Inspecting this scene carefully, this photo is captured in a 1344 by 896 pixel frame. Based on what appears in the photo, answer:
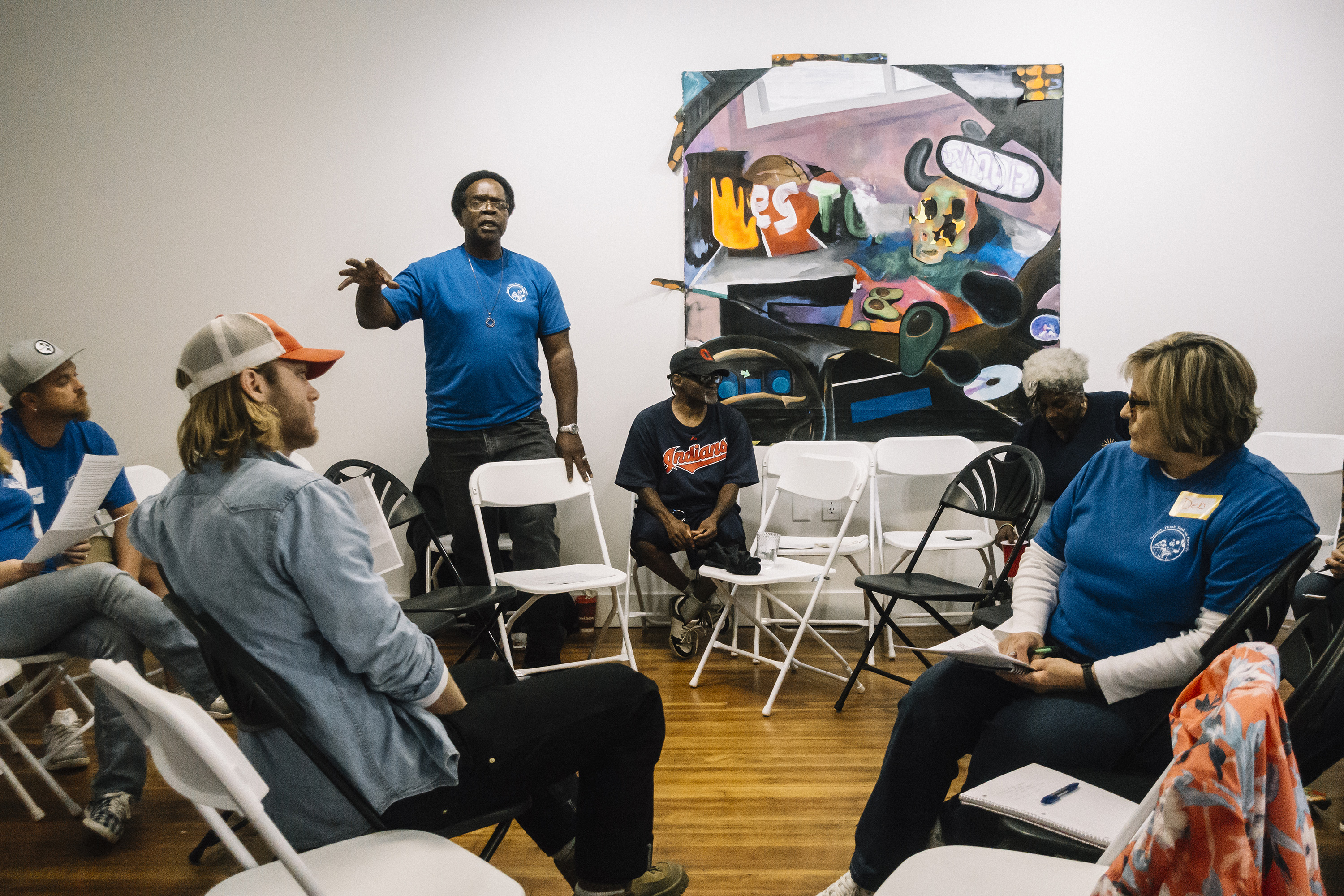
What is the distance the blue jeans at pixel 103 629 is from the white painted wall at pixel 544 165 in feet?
6.98

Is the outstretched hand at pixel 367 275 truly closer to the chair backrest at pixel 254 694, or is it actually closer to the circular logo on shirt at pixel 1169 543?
the chair backrest at pixel 254 694

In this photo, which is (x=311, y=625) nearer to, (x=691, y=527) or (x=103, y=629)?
(x=103, y=629)

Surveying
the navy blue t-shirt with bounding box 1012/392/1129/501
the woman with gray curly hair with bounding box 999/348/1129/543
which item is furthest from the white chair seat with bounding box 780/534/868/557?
the navy blue t-shirt with bounding box 1012/392/1129/501

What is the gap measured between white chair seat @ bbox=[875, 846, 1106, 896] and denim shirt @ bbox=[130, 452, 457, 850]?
0.72m

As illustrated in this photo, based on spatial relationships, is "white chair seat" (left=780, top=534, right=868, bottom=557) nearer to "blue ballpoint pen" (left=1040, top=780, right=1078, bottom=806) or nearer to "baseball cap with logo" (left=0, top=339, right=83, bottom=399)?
"blue ballpoint pen" (left=1040, top=780, right=1078, bottom=806)

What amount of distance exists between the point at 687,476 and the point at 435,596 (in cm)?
132

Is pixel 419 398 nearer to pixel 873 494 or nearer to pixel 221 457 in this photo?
pixel 873 494

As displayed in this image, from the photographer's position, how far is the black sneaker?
3832mm

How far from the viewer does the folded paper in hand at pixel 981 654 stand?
1.59 metres

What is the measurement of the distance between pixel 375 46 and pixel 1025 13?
3.33 metres

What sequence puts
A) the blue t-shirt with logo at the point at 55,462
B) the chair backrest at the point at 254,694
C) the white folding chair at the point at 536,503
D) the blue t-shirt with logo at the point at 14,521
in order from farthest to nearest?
1. the white folding chair at the point at 536,503
2. the blue t-shirt with logo at the point at 55,462
3. the blue t-shirt with logo at the point at 14,521
4. the chair backrest at the point at 254,694

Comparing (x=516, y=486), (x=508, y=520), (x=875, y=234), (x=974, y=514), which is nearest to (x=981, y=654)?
(x=974, y=514)

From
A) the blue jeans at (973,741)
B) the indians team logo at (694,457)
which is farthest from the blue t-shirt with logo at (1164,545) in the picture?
the indians team logo at (694,457)

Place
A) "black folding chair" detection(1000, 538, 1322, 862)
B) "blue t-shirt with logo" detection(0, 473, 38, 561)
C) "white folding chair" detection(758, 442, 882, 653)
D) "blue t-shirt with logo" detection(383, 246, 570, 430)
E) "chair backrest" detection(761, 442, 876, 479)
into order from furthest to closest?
1. "chair backrest" detection(761, 442, 876, 479)
2. "white folding chair" detection(758, 442, 882, 653)
3. "blue t-shirt with logo" detection(383, 246, 570, 430)
4. "blue t-shirt with logo" detection(0, 473, 38, 561)
5. "black folding chair" detection(1000, 538, 1322, 862)
